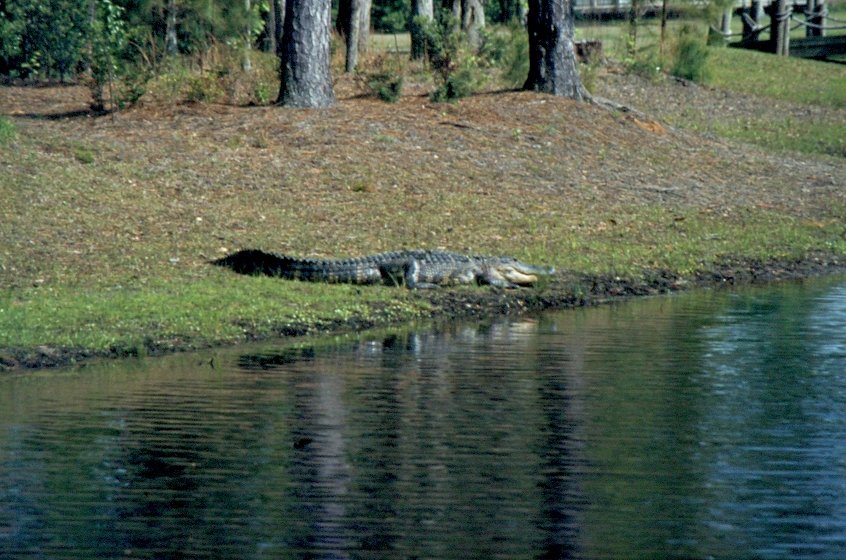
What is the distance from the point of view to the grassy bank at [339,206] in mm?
11352

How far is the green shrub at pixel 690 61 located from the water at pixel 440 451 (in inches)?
615

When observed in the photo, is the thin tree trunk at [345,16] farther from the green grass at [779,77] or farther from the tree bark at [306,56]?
the green grass at [779,77]

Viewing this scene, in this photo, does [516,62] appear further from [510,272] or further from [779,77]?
[779,77]

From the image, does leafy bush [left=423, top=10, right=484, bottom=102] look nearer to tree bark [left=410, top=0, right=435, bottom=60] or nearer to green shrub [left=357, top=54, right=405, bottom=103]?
tree bark [left=410, top=0, right=435, bottom=60]

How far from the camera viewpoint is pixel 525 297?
12.6 meters

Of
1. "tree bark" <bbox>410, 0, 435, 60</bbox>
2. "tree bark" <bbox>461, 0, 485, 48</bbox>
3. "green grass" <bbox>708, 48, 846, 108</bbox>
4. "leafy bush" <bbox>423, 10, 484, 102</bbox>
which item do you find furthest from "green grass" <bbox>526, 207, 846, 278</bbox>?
"green grass" <bbox>708, 48, 846, 108</bbox>

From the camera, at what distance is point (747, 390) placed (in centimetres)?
903

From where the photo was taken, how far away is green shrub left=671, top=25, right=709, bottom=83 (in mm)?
25953

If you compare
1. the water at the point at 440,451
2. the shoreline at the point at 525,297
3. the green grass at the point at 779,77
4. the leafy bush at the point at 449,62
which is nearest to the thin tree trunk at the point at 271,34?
the leafy bush at the point at 449,62

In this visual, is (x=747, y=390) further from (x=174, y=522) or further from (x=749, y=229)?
(x=749, y=229)

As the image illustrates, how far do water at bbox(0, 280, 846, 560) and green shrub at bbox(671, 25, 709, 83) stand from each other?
51.2ft

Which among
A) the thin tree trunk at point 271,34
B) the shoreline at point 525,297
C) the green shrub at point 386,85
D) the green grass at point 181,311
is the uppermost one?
the thin tree trunk at point 271,34

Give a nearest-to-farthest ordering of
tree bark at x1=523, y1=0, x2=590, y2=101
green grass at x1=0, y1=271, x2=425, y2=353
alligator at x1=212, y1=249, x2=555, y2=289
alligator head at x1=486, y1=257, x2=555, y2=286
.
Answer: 1. green grass at x1=0, y1=271, x2=425, y2=353
2. alligator at x1=212, y1=249, x2=555, y2=289
3. alligator head at x1=486, y1=257, x2=555, y2=286
4. tree bark at x1=523, y1=0, x2=590, y2=101

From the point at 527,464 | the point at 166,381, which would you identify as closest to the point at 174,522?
the point at 527,464
